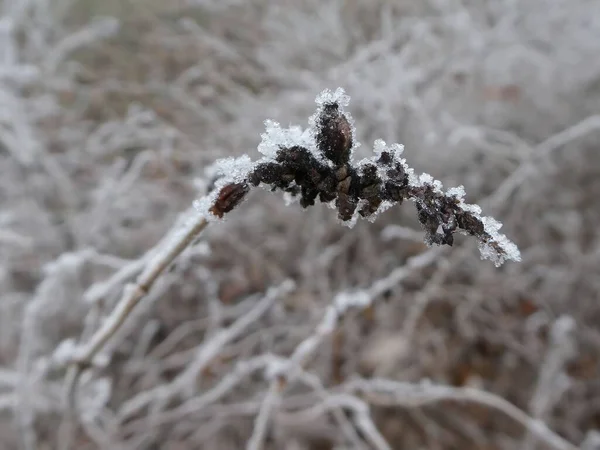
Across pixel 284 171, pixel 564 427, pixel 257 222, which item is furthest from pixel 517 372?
pixel 284 171

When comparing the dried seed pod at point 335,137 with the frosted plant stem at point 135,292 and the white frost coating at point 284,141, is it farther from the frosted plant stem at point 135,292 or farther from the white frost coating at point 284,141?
the frosted plant stem at point 135,292

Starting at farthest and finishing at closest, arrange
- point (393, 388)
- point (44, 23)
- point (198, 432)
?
point (44, 23), point (198, 432), point (393, 388)

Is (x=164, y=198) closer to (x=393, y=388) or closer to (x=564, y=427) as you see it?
(x=393, y=388)

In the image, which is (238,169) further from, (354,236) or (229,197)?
Result: (354,236)

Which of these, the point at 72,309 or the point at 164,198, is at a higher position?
the point at 164,198

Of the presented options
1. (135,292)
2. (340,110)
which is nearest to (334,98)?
(340,110)

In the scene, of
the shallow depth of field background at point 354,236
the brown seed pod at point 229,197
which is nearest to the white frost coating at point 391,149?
the brown seed pod at point 229,197

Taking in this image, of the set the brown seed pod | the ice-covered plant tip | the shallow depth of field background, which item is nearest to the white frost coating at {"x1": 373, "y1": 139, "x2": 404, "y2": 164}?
the ice-covered plant tip

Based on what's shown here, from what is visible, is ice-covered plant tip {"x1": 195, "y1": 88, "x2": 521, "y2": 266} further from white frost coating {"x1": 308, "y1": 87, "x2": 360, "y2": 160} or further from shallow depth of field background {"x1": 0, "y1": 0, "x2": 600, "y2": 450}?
shallow depth of field background {"x1": 0, "y1": 0, "x2": 600, "y2": 450}
